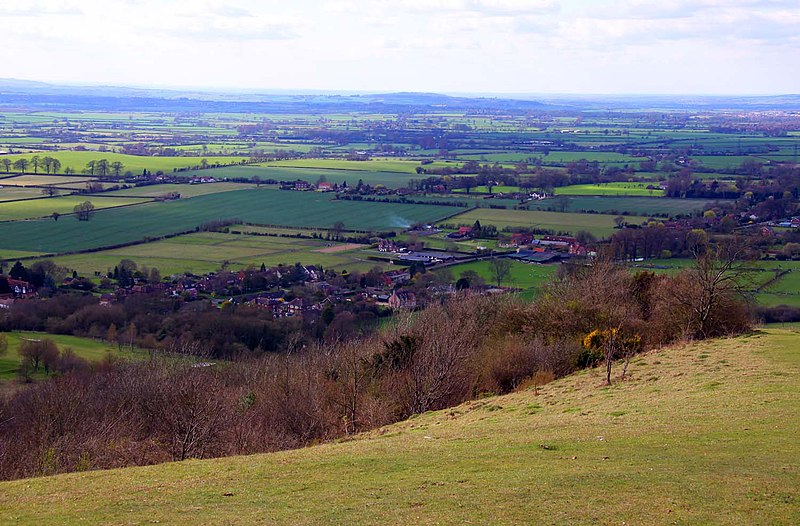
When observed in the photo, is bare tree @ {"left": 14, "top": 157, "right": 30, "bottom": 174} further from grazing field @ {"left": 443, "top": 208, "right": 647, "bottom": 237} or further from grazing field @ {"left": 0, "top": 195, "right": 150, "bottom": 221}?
grazing field @ {"left": 443, "top": 208, "right": 647, "bottom": 237}

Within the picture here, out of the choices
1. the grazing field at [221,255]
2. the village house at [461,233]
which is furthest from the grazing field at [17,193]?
the village house at [461,233]

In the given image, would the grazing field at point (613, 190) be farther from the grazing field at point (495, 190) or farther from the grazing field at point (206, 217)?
the grazing field at point (206, 217)

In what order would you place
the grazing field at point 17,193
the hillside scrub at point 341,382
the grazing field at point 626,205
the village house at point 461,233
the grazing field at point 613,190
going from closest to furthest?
the hillside scrub at point 341,382 < the village house at point 461,233 < the grazing field at point 626,205 < the grazing field at point 17,193 < the grazing field at point 613,190

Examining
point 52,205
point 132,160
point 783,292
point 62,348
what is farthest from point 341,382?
point 132,160

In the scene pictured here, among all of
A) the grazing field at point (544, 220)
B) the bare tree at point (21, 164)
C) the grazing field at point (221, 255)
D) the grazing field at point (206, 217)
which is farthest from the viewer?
the bare tree at point (21, 164)

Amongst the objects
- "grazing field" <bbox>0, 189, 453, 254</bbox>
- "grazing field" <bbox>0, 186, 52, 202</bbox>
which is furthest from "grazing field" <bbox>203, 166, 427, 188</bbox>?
"grazing field" <bbox>0, 186, 52, 202</bbox>

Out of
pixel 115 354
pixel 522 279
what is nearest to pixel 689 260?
pixel 522 279

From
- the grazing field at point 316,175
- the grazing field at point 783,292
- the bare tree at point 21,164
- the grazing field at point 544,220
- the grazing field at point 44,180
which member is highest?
the bare tree at point 21,164
